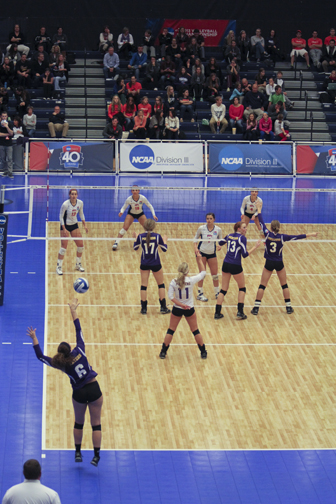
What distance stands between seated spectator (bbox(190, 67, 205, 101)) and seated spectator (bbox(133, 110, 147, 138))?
4.70 metres

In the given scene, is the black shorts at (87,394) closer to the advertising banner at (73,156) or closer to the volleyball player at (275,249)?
the volleyball player at (275,249)

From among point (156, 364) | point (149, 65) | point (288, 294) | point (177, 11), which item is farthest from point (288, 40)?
point (156, 364)

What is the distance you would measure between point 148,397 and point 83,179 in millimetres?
17778

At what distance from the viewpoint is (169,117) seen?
32.8 metres

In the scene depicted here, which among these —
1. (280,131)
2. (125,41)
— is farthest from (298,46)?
(125,41)

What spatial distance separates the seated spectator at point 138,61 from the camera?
36812mm

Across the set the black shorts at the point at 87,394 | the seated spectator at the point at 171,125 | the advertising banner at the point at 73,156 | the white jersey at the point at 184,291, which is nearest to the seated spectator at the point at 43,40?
the seated spectator at the point at 171,125

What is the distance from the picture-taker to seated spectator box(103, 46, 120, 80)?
37031mm

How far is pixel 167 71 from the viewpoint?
3656cm

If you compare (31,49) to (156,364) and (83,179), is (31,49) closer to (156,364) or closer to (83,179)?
(83,179)

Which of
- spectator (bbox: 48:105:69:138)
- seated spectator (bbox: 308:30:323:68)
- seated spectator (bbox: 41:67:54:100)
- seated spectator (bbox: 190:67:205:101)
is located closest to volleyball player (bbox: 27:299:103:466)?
spectator (bbox: 48:105:69:138)

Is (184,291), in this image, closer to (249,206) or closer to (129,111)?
(249,206)

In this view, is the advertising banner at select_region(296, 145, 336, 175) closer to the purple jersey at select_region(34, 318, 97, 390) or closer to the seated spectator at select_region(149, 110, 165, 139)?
the seated spectator at select_region(149, 110, 165, 139)

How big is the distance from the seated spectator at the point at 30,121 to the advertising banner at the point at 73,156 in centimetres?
236
